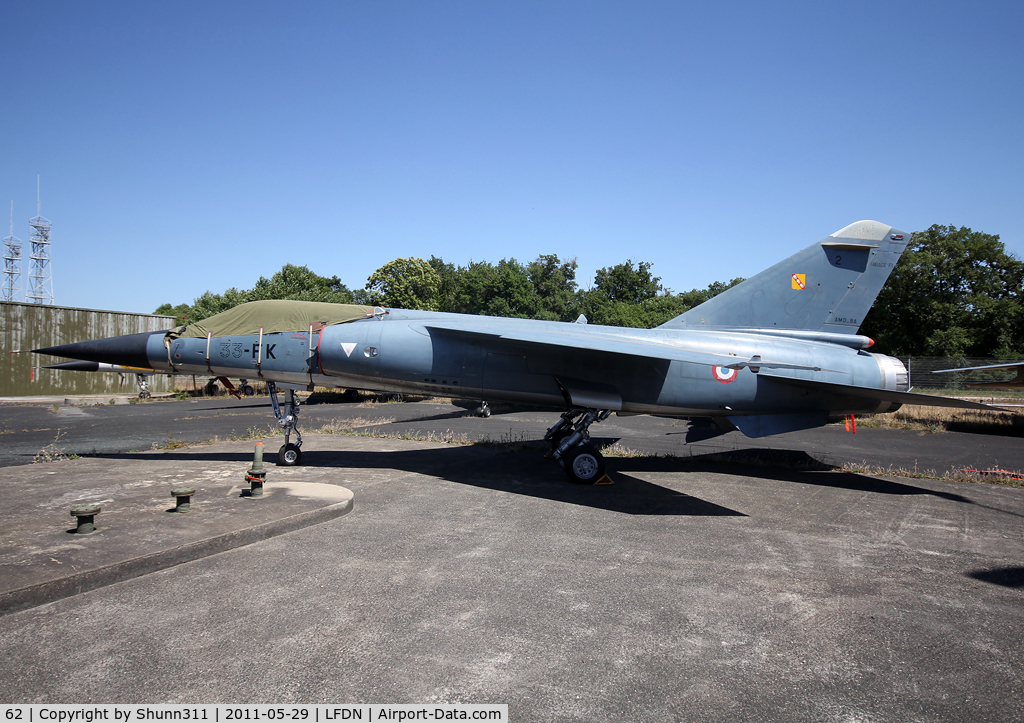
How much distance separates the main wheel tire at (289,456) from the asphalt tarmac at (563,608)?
1.22 meters

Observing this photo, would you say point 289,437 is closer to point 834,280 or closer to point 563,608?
point 563,608

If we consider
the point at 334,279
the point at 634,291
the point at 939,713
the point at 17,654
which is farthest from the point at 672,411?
→ the point at 334,279

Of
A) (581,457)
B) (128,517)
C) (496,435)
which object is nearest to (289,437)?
(128,517)

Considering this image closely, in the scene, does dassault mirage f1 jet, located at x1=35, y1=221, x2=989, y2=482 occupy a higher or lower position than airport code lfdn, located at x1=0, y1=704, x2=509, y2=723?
higher

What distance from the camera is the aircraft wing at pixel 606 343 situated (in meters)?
8.12

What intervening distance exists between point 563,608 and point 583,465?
4.76 m

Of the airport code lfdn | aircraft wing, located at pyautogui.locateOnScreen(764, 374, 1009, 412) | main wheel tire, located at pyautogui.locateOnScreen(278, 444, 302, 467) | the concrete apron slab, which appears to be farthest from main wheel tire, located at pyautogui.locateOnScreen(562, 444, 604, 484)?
the airport code lfdn

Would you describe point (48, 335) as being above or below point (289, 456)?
above

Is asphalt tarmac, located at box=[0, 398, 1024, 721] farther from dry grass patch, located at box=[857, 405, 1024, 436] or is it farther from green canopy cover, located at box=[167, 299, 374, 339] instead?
dry grass patch, located at box=[857, 405, 1024, 436]

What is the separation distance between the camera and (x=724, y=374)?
9.45m

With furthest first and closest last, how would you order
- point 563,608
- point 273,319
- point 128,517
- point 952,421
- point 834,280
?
point 952,421 → point 834,280 → point 273,319 → point 128,517 → point 563,608

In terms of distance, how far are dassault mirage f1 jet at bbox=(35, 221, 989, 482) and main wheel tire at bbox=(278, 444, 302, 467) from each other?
0.02 metres

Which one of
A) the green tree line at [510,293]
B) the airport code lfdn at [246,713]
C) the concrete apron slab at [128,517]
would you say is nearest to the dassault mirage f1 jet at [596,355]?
the concrete apron slab at [128,517]

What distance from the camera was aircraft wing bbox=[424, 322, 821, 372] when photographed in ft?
26.6
